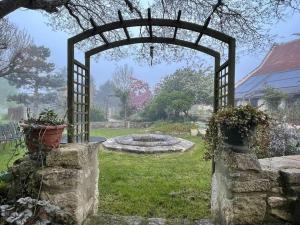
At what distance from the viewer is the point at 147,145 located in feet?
26.6

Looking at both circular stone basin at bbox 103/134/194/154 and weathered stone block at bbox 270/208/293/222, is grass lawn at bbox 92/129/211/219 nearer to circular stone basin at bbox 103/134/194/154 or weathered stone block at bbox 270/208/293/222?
circular stone basin at bbox 103/134/194/154

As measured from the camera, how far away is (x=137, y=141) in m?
8.57

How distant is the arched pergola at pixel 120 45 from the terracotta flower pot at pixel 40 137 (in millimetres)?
413

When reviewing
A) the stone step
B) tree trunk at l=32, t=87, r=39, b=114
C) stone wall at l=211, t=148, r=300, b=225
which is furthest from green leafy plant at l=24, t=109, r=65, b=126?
tree trunk at l=32, t=87, r=39, b=114

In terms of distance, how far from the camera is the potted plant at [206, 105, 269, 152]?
2066mm

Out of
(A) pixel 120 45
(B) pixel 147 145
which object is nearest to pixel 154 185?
(A) pixel 120 45

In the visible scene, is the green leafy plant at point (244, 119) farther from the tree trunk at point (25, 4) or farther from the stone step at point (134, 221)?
the tree trunk at point (25, 4)

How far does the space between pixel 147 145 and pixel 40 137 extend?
6.12m

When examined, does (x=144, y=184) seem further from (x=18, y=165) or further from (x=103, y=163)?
(x=18, y=165)

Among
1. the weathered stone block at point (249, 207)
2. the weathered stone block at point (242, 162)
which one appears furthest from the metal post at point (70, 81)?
the weathered stone block at point (249, 207)

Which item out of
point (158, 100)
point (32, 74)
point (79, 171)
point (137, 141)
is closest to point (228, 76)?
point (79, 171)

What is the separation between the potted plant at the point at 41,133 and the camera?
2064 mm

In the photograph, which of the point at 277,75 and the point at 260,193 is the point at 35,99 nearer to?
the point at 277,75

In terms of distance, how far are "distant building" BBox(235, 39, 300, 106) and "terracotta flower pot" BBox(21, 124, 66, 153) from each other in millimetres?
10237
